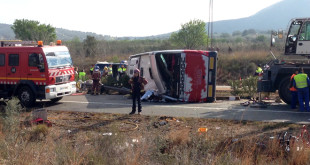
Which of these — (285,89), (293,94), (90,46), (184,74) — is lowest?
(293,94)

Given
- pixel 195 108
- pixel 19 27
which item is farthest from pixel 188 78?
pixel 19 27

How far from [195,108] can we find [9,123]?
6.93m

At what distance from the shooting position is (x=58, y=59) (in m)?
14.0

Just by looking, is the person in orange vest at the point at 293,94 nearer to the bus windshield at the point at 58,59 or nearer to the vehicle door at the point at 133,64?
the vehicle door at the point at 133,64

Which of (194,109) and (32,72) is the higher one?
(32,72)

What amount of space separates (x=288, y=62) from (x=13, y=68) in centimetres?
1058

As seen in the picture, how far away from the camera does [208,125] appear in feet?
33.6

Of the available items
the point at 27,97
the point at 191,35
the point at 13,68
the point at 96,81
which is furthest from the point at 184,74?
the point at 191,35

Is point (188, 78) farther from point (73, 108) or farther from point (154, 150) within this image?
point (154, 150)

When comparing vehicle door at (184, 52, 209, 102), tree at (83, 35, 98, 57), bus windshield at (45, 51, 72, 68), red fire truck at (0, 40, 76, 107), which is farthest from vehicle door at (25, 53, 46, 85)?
tree at (83, 35, 98, 57)

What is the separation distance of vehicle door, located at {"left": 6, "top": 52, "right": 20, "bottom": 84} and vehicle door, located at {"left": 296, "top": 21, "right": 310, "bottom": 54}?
1080 cm

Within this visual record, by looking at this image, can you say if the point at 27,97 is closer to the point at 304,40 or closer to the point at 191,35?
the point at 304,40

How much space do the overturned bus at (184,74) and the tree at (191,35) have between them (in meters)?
33.8

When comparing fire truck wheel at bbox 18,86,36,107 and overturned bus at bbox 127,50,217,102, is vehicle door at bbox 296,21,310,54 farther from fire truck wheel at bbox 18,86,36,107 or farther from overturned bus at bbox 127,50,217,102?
fire truck wheel at bbox 18,86,36,107
